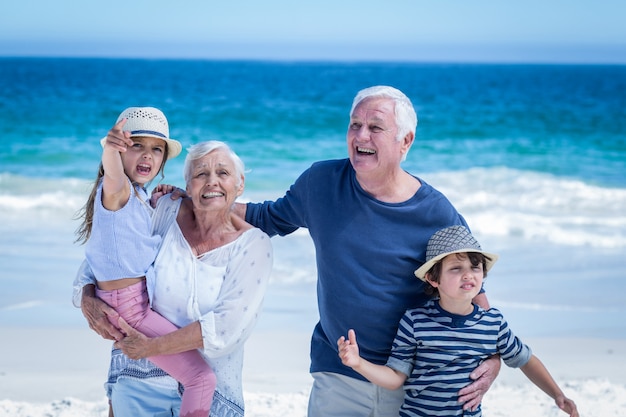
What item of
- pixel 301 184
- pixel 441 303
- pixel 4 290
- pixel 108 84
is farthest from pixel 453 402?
pixel 108 84

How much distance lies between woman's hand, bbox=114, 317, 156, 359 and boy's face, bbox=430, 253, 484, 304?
106cm

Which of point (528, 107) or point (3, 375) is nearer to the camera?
point (3, 375)

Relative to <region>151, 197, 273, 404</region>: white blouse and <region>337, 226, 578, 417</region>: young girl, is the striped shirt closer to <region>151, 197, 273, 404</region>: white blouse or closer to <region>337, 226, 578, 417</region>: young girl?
<region>337, 226, 578, 417</region>: young girl

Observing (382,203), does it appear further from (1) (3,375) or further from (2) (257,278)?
(1) (3,375)

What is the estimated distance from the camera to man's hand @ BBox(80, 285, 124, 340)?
10.1 feet

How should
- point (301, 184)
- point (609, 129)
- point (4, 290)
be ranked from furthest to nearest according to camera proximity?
point (609, 129) < point (4, 290) < point (301, 184)

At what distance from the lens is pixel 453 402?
305 cm

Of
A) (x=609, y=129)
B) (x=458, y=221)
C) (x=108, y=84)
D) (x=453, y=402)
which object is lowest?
(x=453, y=402)

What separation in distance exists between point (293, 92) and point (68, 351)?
73.5 ft

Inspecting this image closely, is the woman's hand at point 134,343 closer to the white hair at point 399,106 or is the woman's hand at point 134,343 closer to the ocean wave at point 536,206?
the white hair at point 399,106

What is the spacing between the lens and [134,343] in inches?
119

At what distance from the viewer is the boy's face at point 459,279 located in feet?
9.98

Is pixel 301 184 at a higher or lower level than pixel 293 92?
lower

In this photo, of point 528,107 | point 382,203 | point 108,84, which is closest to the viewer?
point 382,203
